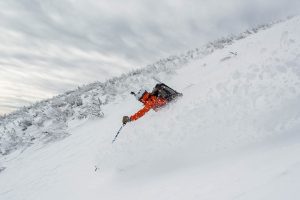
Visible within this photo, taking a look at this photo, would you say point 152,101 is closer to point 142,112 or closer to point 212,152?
point 142,112

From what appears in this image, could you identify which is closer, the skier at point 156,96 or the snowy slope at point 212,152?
the snowy slope at point 212,152

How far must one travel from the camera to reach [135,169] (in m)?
8.12

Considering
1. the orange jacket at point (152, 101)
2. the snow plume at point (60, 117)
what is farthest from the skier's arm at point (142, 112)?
the snow plume at point (60, 117)

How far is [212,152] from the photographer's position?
22.9 ft

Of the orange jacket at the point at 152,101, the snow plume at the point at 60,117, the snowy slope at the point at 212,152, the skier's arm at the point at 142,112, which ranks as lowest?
the snowy slope at the point at 212,152

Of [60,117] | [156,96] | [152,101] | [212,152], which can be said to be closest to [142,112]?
[152,101]

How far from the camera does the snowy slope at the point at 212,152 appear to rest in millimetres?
5059

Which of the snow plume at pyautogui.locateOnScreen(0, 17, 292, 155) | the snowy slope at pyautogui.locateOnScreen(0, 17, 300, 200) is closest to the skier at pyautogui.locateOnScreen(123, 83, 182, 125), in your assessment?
the snowy slope at pyautogui.locateOnScreen(0, 17, 300, 200)

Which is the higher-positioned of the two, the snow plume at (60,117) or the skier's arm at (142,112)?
the snow plume at (60,117)

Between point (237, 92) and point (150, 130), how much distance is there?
7.78ft

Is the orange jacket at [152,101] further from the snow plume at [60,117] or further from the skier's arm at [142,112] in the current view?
the snow plume at [60,117]

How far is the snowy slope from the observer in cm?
506

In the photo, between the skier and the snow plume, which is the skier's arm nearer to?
the skier

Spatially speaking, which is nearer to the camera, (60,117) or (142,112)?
(142,112)
